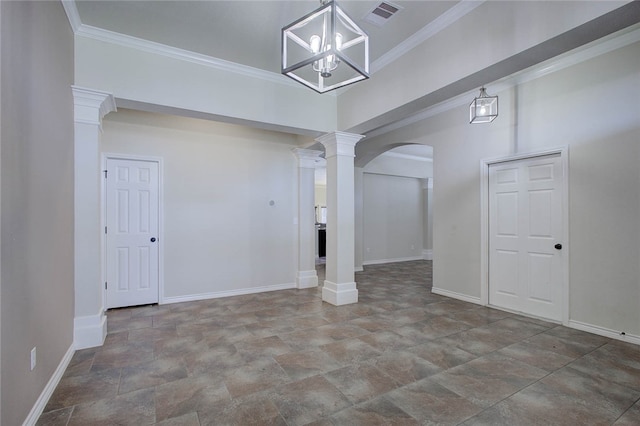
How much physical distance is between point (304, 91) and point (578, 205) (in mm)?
3591

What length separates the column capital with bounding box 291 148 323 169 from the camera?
548 centimetres

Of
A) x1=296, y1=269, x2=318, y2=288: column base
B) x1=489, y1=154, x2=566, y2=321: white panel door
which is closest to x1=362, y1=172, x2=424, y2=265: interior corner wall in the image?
x1=296, y1=269, x2=318, y2=288: column base

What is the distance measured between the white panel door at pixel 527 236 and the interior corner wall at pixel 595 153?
162mm

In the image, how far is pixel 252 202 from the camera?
Answer: 520 centimetres

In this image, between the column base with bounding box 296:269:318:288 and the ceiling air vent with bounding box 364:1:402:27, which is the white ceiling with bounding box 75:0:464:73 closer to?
the ceiling air vent with bounding box 364:1:402:27

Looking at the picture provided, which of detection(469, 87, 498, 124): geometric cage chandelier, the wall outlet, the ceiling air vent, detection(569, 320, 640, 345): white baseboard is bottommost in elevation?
detection(569, 320, 640, 345): white baseboard

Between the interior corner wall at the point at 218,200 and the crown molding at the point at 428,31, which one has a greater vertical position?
the crown molding at the point at 428,31

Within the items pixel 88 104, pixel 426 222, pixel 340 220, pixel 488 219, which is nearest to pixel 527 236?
pixel 488 219

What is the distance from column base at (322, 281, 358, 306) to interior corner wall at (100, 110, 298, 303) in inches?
47.0

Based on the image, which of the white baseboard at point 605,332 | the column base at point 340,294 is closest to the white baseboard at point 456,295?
the white baseboard at point 605,332

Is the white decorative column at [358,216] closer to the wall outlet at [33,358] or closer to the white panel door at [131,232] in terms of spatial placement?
the white panel door at [131,232]

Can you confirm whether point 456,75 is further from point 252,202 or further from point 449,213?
point 252,202

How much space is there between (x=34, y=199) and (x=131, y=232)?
2.50m

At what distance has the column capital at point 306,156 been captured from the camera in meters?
5.48
